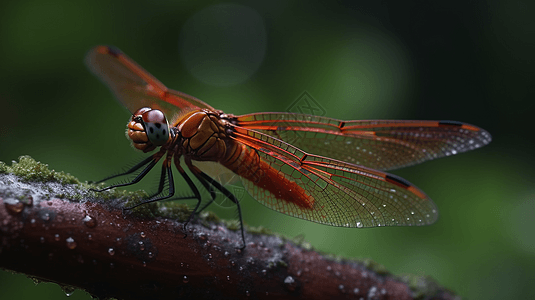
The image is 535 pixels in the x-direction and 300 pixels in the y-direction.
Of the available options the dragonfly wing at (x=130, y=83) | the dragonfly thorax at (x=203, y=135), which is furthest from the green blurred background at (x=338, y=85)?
the dragonfly thorax at (x=203, y=135)

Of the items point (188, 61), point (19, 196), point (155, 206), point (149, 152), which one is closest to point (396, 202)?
point (155, 206)

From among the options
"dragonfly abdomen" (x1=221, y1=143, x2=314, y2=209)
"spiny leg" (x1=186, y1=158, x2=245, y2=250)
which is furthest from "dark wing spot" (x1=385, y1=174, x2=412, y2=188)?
"spiny leg" (x1=186, y1=158, x2=245, y2=250)

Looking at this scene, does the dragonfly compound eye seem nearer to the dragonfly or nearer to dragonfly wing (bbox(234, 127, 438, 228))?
the dragonfly

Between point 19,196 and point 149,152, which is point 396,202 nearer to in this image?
point 149,152

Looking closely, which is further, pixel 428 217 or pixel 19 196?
pixel 428 217

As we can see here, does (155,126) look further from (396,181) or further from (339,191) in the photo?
(396,181)

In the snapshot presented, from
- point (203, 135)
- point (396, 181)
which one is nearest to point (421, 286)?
point (396, 181)

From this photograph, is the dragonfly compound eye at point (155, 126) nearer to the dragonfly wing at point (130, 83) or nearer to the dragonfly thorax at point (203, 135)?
the dragonfly thorax at point (203, 135)
